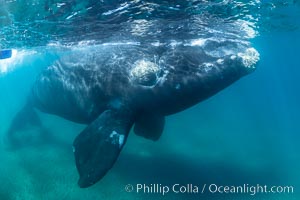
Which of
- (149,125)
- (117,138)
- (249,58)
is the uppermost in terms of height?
(249,58)

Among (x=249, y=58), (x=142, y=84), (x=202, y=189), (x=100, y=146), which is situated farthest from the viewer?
(x=202, y=189)

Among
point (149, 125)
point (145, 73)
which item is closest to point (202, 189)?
point (149, 125)

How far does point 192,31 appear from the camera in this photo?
16.4 metres

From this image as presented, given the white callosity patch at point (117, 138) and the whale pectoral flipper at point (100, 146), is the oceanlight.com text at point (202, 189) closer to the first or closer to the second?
the whale pectoral flipper at point (100, 146)

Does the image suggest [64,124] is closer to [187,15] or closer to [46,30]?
[46,30]

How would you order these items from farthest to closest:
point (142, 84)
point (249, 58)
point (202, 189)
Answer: point (202, 189) < point (249, 58) < point (142, 84)

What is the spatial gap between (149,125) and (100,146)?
2881 millimetres

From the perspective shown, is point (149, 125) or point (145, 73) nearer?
point (145, 73)

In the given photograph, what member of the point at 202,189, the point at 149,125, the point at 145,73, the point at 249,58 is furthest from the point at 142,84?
the point at 202,189

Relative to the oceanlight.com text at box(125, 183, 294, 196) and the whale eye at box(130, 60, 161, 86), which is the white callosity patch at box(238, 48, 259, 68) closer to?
the whale eye at box(130, 60, 161, 86)

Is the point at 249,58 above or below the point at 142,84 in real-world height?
above

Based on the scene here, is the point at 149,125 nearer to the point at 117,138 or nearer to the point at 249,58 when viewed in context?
the point at 117,138

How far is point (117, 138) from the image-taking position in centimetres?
853

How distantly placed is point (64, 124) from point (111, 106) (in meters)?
Answer: 15.0
